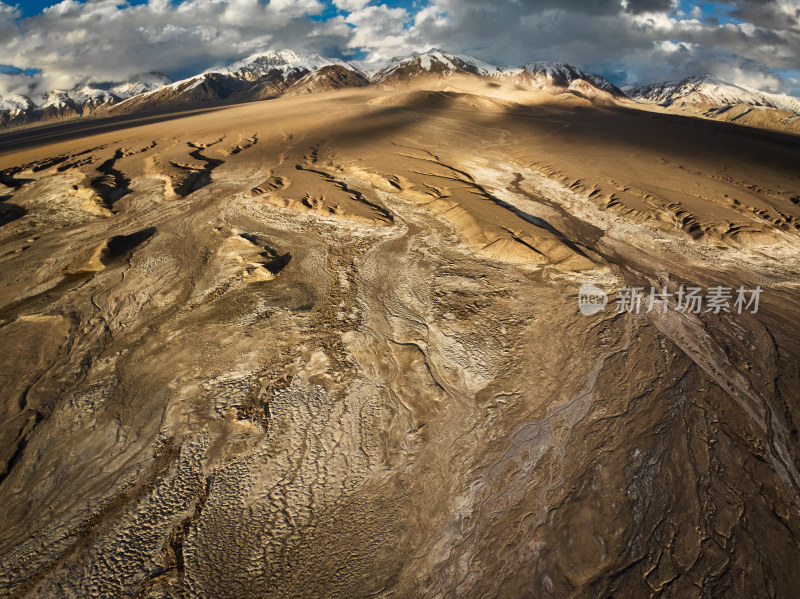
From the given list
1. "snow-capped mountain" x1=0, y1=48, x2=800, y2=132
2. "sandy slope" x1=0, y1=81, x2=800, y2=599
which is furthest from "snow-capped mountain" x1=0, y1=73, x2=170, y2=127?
"sandy slope" x1=0, y1=81, x2=800, y2=599

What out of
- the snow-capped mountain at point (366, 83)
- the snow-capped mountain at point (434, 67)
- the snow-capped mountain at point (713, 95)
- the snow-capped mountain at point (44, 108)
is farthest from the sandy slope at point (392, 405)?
the snow-capped mountain at point (44, 108)

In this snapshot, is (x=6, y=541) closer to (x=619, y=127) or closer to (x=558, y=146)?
(x=558, y=146)

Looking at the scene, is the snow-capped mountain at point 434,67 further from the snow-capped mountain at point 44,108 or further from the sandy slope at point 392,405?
the snow-capped mountain at point 44,108

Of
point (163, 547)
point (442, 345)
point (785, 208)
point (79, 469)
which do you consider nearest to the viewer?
point (163, 547)

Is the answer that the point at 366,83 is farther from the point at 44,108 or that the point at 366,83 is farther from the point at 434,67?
the point at 44,108

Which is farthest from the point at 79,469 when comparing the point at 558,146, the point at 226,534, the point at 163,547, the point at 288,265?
the point at 558,146

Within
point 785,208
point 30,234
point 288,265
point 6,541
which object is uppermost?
point 30,234
